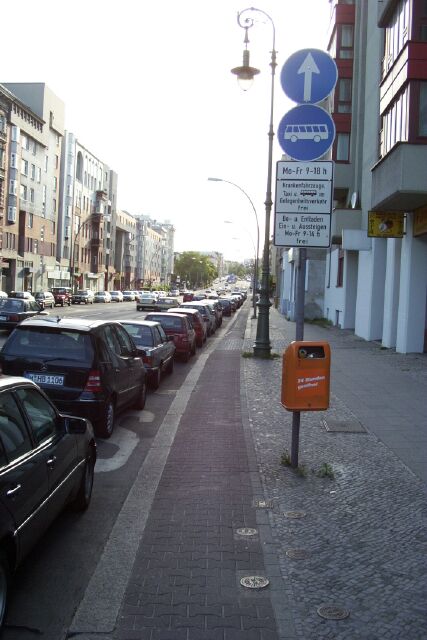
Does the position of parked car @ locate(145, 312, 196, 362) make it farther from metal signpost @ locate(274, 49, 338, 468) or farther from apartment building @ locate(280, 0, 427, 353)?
metal signpost @ locate(274, 49, 338, 468)

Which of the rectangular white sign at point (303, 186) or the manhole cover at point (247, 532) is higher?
the rectangular white sign at point (303, 186)

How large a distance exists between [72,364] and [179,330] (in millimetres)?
10267

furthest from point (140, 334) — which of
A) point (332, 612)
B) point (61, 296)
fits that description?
point (61, 296)

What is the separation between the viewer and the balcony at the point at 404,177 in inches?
631

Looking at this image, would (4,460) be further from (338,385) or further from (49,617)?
(338,385)

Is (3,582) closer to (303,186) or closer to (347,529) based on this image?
A: (347,529)

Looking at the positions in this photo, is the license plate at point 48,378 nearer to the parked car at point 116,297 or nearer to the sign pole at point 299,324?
the sign pole at point 299,324

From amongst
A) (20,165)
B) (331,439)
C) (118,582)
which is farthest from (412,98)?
(20,165)

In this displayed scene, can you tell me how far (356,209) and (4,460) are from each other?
2682 centimetres

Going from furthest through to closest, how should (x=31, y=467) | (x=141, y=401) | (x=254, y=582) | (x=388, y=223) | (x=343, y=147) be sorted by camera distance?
1. (x=343, y=147)
2. (x=388, y=223)
3. (x=141, y=401)
4. (x=254, y=582)
5. (x=31, y=467)

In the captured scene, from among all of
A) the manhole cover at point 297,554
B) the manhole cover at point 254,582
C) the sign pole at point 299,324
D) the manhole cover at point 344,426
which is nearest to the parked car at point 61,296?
the manhole cover at point 344,426

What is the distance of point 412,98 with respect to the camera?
16.3 metres

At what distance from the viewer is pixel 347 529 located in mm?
5148

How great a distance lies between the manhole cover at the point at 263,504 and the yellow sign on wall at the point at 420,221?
13.3 meters
